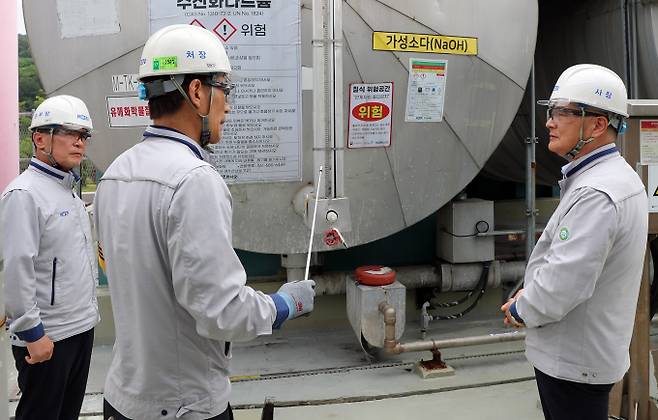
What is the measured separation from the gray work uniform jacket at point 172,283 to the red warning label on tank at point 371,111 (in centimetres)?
206

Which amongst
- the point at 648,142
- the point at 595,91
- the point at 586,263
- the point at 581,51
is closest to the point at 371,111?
the point at 648,142

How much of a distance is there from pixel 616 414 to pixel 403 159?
175 cm

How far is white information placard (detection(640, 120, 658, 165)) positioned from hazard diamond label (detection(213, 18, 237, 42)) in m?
2.06

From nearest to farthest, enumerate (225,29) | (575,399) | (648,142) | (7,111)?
(575,399)
(7,111)
(648,142)
(225,29)

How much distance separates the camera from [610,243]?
193 centimetres

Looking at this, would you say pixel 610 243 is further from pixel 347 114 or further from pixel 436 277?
pixel 436 277

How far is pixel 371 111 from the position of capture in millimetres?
3633

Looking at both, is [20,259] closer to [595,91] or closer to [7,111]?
[7,111]

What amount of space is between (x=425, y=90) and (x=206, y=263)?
101 inches

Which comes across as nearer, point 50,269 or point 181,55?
point 181,55

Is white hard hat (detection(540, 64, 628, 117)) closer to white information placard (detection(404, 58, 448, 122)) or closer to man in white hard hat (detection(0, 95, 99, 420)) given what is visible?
white information placard (detection(404, 58, 448, 122))

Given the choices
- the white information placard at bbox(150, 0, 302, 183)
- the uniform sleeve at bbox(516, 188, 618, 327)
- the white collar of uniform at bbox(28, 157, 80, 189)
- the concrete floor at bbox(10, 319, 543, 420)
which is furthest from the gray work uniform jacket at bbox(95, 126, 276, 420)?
the white information placard at bbox(150, 0, 302, 183)

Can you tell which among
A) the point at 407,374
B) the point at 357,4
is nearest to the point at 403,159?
the point at 357,4

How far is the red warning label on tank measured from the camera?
11.8 ft
